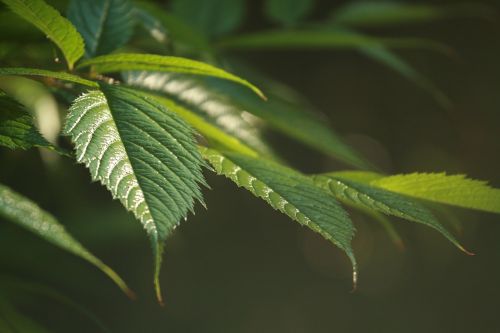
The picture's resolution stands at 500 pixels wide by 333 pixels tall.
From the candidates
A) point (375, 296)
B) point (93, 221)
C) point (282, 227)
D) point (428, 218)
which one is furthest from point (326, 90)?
point (428, 218)

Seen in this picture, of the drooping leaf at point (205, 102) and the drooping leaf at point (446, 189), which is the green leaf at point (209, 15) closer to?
the drooping leaf at point (205, 102)

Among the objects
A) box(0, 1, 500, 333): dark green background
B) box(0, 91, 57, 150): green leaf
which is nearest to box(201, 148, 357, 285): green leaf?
box(0, 91, 57, 150): green leaf

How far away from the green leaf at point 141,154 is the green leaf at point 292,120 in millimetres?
302

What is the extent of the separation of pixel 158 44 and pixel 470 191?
20.6 inches

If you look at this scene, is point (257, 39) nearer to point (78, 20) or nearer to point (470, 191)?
point (78, 20)

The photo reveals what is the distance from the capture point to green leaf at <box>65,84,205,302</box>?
481 mm

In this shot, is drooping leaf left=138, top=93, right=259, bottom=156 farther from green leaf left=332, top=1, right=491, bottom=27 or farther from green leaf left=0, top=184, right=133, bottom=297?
green leaf left=332, top=1, right=491, bottom=27

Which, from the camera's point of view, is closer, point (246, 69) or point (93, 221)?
point (246, 69)

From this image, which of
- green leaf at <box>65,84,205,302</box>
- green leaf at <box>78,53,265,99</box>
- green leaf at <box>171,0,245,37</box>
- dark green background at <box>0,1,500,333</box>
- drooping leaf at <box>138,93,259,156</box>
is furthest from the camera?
dark green background at <box>0,1,500,333</box>

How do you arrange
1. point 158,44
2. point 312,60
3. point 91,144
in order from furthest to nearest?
1. point 312,60
2. point 158,44
3. point 91,144

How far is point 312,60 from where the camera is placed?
2900mm

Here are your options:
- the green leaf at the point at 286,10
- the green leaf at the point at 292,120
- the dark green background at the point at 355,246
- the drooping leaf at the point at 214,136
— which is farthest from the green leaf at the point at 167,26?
the dark green background at the point at 355,246

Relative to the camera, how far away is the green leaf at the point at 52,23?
1.88 ft

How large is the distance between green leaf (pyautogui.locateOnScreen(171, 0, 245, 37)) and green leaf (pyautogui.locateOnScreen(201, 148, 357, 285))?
59 centimetres
